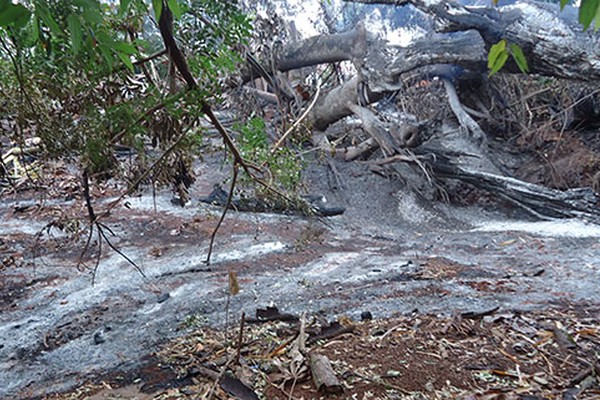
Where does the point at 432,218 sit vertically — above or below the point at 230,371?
below

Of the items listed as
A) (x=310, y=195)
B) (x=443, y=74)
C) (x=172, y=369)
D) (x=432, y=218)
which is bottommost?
(x=432, y=218)

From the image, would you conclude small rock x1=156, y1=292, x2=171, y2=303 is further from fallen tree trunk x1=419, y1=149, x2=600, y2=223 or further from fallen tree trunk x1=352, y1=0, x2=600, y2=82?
fallen tree trunk x1=352, y1=0, x2=600, y2=82

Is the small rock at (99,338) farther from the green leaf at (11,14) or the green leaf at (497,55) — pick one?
the green leaf at (497,55)

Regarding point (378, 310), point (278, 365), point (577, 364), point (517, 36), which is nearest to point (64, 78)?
point (278, 365)

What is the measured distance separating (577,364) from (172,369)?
59.7 inches

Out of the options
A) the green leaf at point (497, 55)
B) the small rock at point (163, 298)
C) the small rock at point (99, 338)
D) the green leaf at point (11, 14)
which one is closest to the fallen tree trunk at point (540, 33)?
the small rock at point (163, 298)

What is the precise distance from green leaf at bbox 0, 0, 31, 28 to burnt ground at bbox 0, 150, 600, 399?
50.5 inches

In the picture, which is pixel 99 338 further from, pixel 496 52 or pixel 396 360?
pixel 496 52

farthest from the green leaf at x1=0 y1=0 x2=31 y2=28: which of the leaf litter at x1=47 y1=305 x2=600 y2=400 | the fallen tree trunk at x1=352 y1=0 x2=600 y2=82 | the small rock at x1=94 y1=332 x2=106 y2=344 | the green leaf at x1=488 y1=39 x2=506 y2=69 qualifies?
the fallen tree trunk at x1=352 y1=0 x2=600 y2=82

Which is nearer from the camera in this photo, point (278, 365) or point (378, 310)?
point (278, 365)

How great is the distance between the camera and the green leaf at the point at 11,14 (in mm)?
718

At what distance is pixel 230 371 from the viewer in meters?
1.76

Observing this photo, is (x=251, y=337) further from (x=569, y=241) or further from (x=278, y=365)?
(x=569, y=241)

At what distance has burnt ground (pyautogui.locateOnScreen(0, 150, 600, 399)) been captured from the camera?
1.77 meters
